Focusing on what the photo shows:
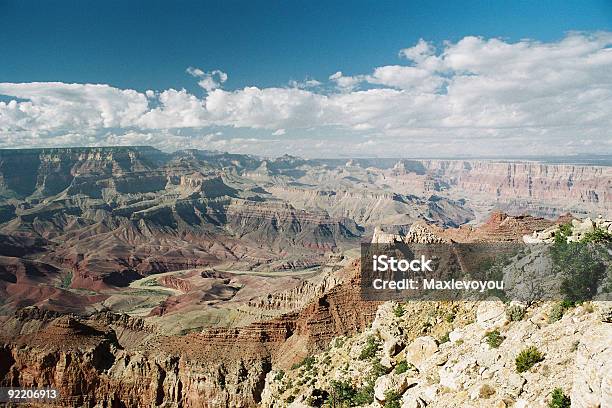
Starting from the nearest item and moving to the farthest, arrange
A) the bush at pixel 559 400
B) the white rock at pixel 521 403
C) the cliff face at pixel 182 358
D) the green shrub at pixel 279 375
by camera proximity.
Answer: the bush at pixel 559 400
the white rock at pixel 521 403
the green shrub at pixel 279 375
the cliff face at pixel 182 358

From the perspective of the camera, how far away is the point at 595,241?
102 ft

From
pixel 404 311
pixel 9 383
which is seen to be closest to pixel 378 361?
pixel 404 311

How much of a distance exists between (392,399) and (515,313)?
360 inches

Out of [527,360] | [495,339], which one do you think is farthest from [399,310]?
[527,360]

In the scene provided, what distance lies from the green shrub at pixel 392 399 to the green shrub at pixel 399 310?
1399 centimetres

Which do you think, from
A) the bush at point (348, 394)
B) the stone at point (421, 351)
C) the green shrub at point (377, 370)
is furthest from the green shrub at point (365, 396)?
the stone at point (421, 351)

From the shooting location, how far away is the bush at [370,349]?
38.5 meters

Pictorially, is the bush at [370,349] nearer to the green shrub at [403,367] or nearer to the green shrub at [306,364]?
the green shrub at [403,367]

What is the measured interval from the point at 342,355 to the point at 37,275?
187m

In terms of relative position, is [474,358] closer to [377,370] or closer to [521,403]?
[521,403]

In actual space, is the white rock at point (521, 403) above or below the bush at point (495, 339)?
below

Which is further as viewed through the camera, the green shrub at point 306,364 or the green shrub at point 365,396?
the green shrub at point 306,364

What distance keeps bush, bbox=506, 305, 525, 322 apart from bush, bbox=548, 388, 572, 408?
9.15 m

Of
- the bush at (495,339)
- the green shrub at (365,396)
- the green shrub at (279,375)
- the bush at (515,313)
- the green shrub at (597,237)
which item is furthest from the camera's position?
the green shrub at (279,375)
